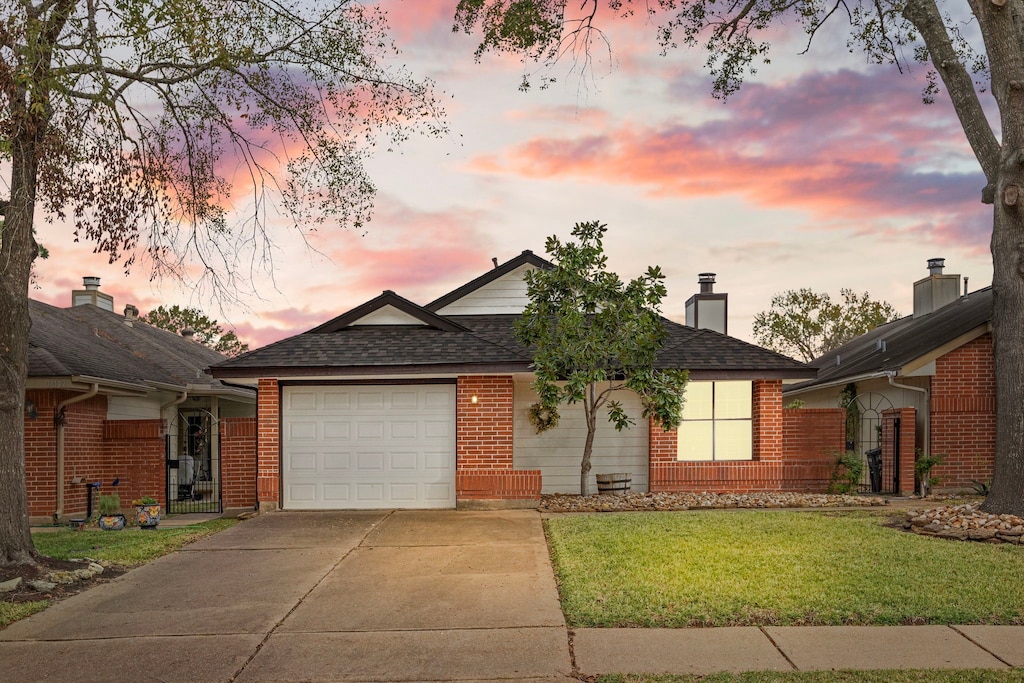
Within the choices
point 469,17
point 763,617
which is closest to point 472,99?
point 469,17

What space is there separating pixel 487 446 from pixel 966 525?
7.36m

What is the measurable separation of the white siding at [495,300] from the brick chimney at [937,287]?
12.8 meters

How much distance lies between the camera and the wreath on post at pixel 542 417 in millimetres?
15094

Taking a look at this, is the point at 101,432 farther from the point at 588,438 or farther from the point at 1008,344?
the point at 1008,344

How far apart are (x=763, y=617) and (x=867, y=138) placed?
12534 millimetres

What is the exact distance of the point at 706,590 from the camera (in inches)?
312

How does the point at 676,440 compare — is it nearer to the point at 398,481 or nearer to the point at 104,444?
the point at 398,481

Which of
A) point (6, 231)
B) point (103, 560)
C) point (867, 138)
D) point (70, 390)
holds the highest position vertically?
point (867, 138)

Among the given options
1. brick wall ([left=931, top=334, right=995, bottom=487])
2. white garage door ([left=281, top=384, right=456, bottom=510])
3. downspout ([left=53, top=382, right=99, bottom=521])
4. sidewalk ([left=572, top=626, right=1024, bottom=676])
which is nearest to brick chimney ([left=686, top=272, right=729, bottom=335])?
brick wall ([left=931, top=334, right=995, bottom=487])

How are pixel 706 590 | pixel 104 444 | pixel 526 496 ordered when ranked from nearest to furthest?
1. pixel 706 590
2. pixel 526 496
3. pixel 104 444

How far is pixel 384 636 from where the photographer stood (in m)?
6.91

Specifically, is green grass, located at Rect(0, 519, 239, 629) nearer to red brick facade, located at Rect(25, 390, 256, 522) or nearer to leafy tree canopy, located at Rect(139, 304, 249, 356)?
red brick facade, located at Rect(25, 390, 256, 522)

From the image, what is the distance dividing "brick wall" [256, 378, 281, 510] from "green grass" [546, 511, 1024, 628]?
5.55 meters

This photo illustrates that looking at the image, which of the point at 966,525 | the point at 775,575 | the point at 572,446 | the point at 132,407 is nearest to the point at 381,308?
the point at 572,446
